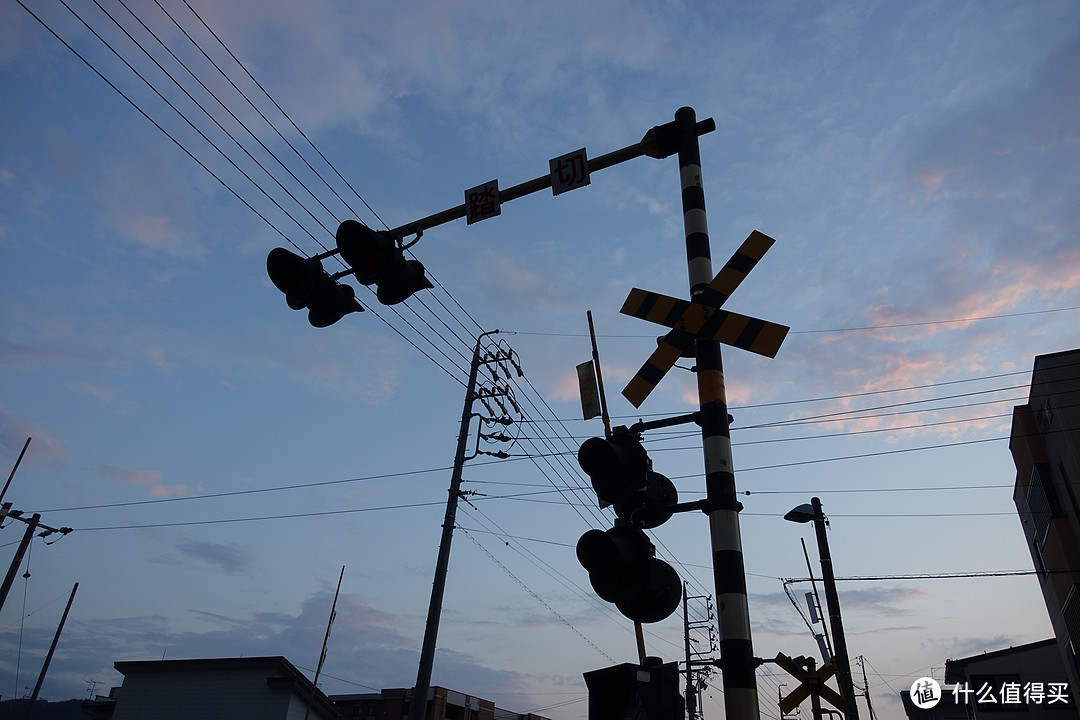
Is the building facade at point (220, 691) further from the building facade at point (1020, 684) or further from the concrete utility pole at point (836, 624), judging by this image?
the building facade at point (1020, 684)

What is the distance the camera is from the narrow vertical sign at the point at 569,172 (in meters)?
5.65

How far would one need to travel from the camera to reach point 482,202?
19.5 ft

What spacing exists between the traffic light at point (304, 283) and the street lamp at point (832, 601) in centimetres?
1570

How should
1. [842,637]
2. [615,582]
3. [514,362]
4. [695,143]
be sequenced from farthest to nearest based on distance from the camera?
[514,362] < [842,637] < [695,143] < [615,582]

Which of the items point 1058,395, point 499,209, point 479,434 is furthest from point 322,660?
point 1058,395

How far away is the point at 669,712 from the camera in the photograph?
4020mm

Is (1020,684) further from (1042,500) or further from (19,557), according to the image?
(19,557)

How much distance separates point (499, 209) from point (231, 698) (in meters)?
30.8

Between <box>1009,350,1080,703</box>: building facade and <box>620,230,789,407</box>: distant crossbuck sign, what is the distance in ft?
81.6

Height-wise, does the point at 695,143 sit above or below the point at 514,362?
below

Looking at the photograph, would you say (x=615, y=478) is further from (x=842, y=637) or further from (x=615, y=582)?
(x=842, y=637)

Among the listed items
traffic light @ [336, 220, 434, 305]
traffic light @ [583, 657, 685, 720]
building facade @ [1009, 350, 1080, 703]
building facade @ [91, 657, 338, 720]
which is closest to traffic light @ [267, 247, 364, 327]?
traffic light @ [336, 220, 434, 305]

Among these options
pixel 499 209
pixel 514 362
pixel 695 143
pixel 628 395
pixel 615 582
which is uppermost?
pixel 514 362

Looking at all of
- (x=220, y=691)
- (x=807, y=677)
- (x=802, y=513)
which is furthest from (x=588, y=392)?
(x=220, y=691)
